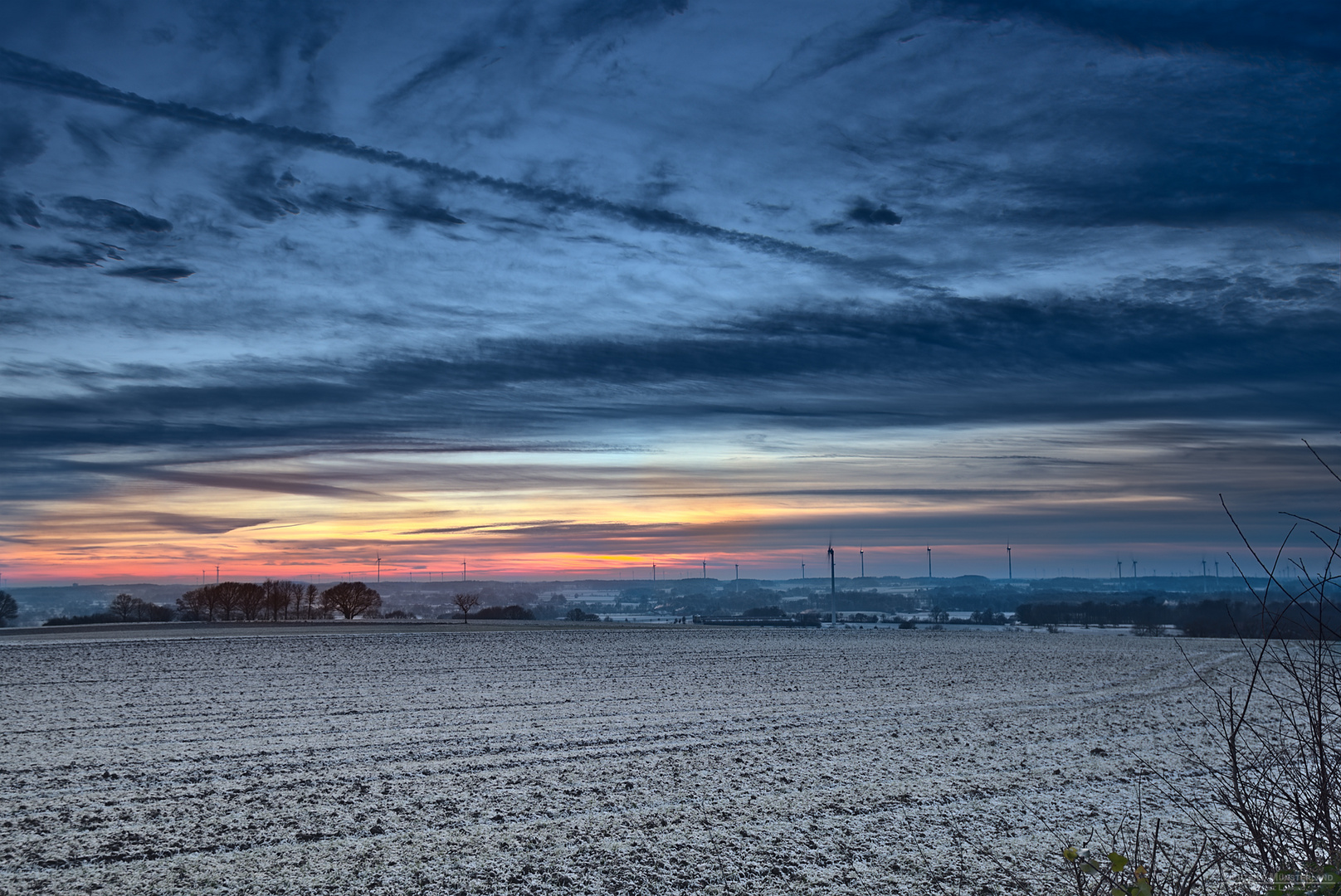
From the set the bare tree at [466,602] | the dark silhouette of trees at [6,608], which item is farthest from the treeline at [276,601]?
the dark silhouette of trees at [6,608]

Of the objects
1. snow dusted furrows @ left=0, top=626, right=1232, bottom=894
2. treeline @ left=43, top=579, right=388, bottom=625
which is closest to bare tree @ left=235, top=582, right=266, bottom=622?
treeline @ left=43, top=579, right=388, bottom=625

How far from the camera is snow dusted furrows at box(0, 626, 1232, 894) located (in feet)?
34.6

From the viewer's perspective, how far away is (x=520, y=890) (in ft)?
32.3

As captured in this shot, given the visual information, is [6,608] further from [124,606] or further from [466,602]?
[466,602]

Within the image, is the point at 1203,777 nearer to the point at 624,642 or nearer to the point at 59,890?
the point at 59,890

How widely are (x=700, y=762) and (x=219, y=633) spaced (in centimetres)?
4161

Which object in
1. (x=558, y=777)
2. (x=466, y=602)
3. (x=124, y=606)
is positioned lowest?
(x=558, y=777)

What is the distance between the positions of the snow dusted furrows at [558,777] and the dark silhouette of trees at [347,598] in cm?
4567

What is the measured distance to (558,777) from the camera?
1502 centimetres

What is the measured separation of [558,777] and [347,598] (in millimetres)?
67936

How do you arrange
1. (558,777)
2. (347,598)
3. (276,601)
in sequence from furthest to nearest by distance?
(347,598), (276,601), (558,777)

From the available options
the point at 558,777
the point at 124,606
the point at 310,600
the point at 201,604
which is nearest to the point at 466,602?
the point at 310,600

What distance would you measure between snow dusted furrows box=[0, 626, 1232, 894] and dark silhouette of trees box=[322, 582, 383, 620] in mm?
45667

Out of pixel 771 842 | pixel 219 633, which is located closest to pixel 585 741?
pixel 771 842
